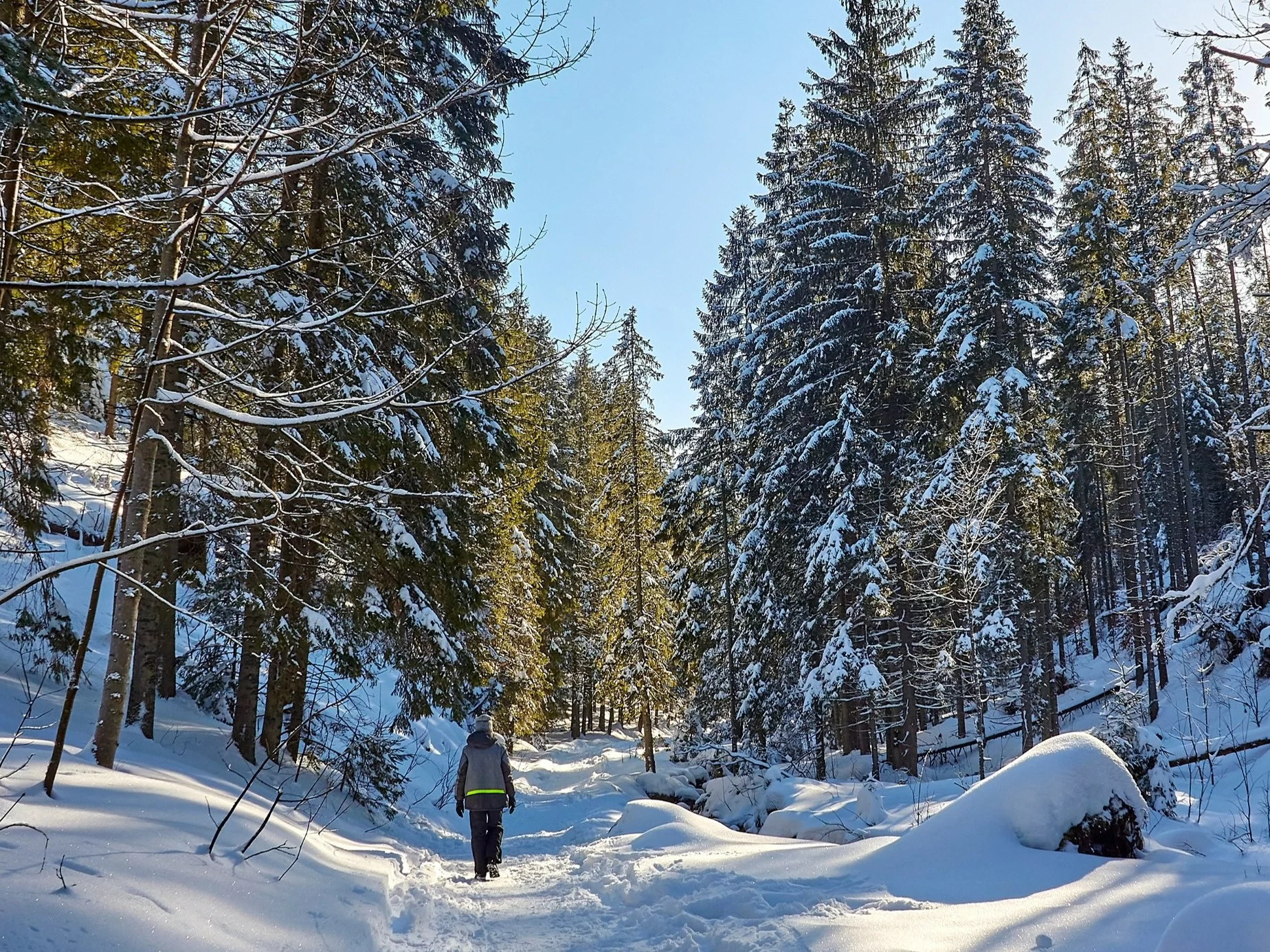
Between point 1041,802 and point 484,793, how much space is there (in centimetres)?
555

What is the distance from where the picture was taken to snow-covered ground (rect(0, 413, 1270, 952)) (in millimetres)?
3490

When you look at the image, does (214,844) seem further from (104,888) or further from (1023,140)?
(1023,140)

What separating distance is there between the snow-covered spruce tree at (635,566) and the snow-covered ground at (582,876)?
47.5ft

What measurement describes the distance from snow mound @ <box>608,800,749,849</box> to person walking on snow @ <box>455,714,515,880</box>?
154 cm

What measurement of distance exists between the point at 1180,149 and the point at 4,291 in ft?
91.4

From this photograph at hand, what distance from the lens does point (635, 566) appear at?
2473 centimetres

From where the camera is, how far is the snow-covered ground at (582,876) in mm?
3490

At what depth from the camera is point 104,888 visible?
3420 mm

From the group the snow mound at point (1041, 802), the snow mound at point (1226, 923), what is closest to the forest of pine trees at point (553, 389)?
the snow mound at point (1041, 802)

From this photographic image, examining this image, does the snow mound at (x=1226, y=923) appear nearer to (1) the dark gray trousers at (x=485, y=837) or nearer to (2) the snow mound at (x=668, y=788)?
(1) the dark gray trousers at (x=485, y=837)

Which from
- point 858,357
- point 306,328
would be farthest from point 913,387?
point 306,328

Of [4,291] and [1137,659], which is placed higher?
[4,291]

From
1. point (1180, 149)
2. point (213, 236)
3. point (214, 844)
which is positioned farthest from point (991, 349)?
point (214, 844)

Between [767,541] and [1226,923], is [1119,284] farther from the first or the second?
[1226,923]
